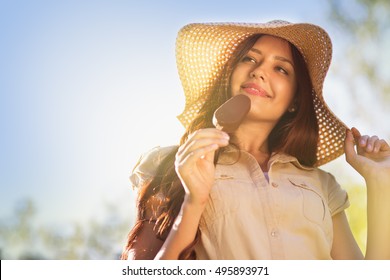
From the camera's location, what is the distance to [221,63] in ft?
6.50

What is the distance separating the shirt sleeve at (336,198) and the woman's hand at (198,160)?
0.53 metres

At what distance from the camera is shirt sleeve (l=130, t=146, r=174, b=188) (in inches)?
68.1

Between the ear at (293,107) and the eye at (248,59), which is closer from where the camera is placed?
the eye at (248,59)

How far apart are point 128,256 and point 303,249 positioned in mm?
475

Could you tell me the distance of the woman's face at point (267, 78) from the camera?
1.76 m

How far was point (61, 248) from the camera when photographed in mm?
3691

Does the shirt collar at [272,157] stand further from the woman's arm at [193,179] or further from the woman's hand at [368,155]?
the woman's arm at [193,179]

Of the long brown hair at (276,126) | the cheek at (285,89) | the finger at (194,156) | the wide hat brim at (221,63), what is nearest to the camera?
the finger at (194,156)

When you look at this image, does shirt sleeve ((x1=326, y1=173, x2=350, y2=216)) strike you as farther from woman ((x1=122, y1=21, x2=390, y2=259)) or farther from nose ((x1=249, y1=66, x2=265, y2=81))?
nose ((x1=249, y1=66, x2=265, y2=81))

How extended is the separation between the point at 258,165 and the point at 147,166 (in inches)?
12.6

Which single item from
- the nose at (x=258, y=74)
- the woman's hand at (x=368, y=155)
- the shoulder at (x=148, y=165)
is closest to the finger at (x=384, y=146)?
the woman's hand at (x=368, y=155)

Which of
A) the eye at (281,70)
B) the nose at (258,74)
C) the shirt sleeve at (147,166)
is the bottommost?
the shirt sleeve at (147,166)

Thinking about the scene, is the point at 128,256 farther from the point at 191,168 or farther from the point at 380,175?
the point at 380,175

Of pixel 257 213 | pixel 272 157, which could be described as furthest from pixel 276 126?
pixel 257 213
